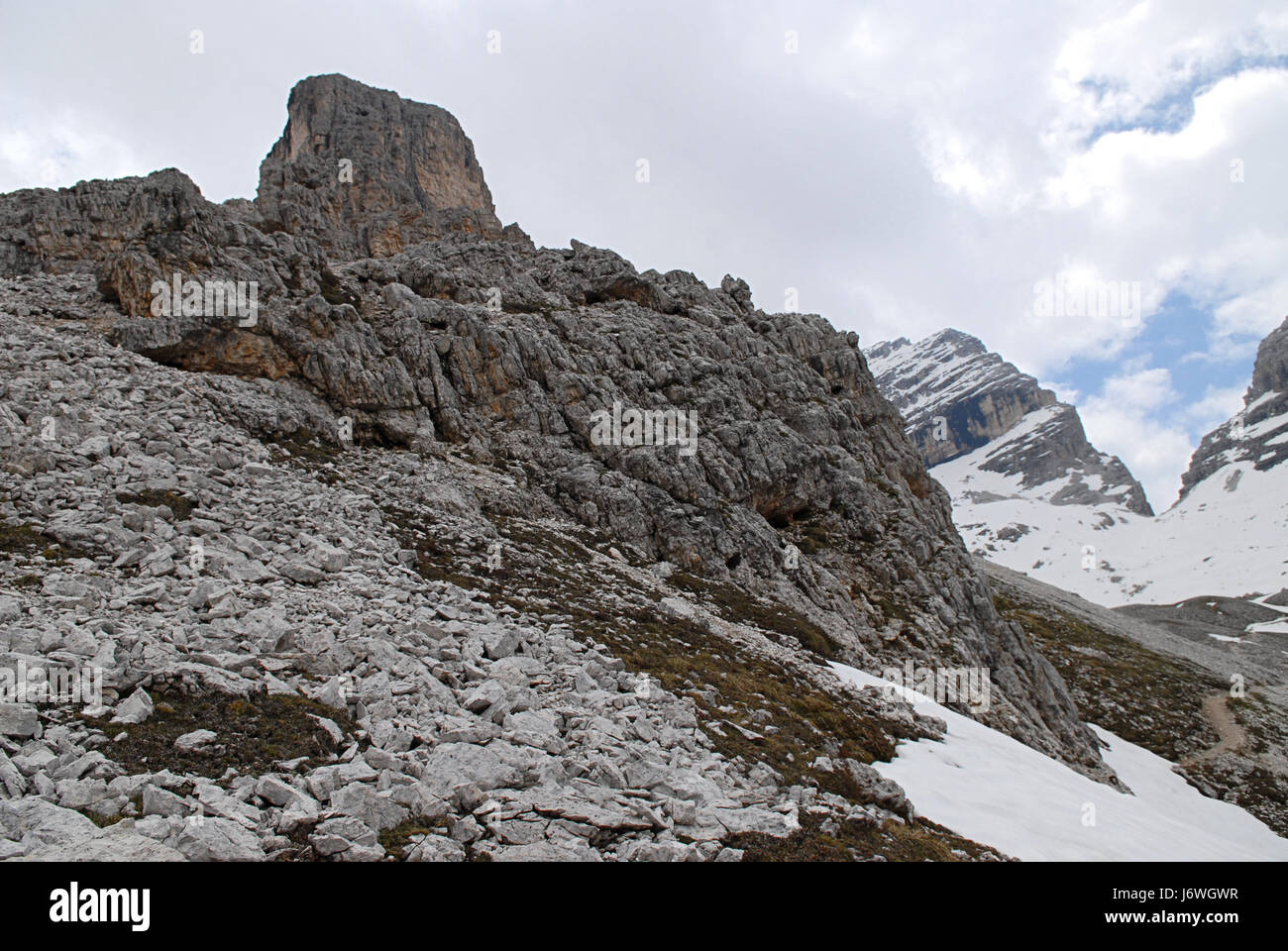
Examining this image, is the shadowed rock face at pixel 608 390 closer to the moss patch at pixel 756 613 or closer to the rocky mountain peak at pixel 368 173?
the moss patch at pixel 756 613

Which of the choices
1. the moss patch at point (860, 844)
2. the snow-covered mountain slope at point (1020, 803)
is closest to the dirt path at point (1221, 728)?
the snow-covered mountain slope at point (1020, 803)

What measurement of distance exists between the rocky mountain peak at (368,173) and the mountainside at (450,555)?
609 cm

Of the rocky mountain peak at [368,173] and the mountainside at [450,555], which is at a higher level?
the rocky mountain peak at [368,173]

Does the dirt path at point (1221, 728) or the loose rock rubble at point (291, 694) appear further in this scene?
the dirt path at point (1221, 728)

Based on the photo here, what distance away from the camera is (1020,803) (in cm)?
1709

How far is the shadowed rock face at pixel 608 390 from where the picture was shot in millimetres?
33750

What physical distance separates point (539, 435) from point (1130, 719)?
62.2 meters

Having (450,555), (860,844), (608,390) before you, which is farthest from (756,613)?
(608,390)

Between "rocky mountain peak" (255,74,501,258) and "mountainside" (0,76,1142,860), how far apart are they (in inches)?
240

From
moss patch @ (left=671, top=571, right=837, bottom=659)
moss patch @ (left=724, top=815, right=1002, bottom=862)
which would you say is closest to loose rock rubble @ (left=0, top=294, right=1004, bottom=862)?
moss patch @ (left=724, top=815, right=1002, bottom=862)

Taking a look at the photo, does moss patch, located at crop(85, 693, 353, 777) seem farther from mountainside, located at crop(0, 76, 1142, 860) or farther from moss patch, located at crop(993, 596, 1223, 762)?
moss patch, located at crop(993, 596, 1223, 762)

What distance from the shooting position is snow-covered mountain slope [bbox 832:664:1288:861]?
582 inches
